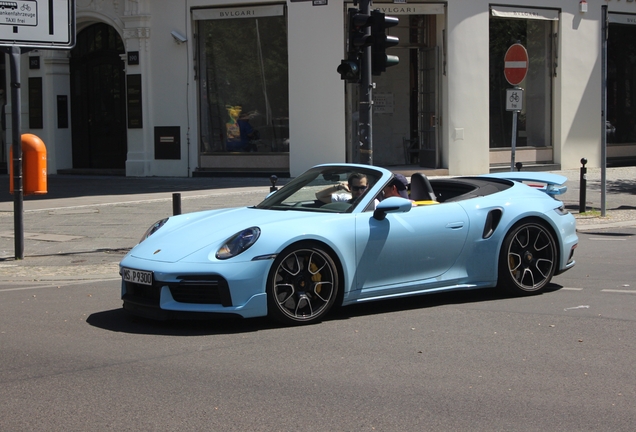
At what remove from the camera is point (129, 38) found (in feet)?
72.1

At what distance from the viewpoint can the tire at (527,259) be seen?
7746mm

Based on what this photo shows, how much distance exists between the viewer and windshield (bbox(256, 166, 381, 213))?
7.27 meters

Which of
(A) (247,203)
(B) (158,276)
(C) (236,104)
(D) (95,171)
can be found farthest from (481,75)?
(B) (158,276)

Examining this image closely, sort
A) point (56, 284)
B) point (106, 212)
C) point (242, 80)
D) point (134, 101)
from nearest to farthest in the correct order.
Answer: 1. point (56, 284)
2. point (106, 212)
3. point (242, 80)
4. point (134, 101)

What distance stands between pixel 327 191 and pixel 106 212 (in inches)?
343

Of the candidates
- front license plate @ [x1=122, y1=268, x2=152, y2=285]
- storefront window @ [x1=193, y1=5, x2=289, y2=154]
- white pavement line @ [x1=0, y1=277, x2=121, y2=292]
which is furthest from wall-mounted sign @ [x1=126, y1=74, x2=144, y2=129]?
front license plate @ [x1=122, y1=268, x2=152, y2=285]

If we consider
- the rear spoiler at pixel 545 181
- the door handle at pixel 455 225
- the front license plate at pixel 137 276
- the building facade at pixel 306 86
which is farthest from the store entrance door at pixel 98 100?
the door handle at pixel 455 225

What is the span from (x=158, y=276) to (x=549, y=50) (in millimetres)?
18236

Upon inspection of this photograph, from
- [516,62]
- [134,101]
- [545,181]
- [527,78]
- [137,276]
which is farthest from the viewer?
[527,78]

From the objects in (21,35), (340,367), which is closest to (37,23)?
(21,35)

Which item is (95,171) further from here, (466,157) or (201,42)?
(466,157)

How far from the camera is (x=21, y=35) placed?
10500 millimetres

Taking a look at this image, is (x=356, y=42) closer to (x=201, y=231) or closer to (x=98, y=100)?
(x=201, y=231)

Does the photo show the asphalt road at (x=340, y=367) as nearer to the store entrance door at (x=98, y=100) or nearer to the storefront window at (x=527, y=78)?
the storefront window at (x=527, y=78)
